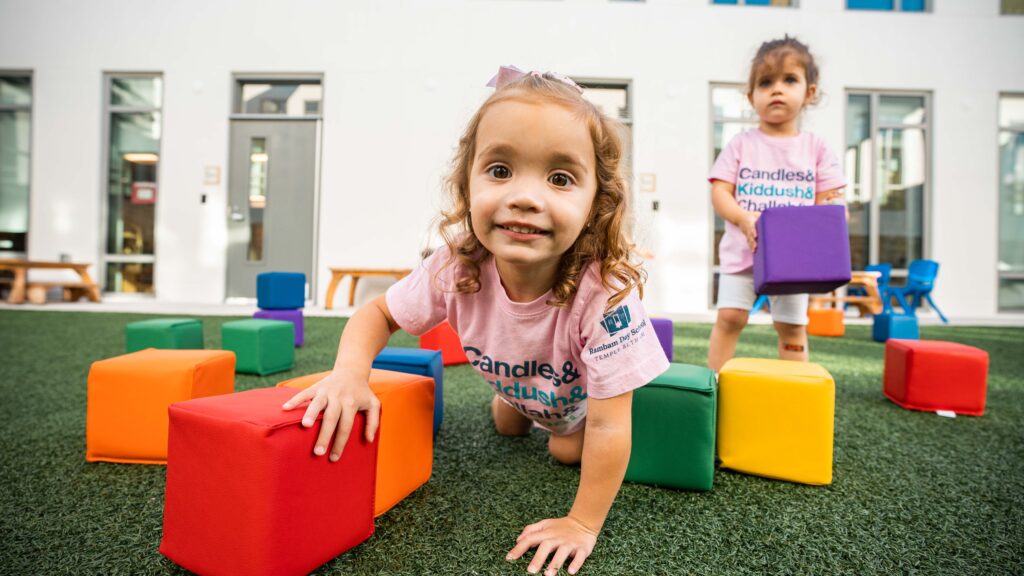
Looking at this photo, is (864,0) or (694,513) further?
(864,0)

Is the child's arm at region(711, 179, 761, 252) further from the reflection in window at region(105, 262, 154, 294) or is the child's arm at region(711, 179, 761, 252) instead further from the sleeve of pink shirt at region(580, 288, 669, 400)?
the reflection in window at region(105, 262, 154, 294)

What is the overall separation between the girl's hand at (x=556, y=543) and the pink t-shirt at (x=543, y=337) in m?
0.22

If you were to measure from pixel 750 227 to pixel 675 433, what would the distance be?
93 cm

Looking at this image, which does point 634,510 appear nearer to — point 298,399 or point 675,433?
point 675,433

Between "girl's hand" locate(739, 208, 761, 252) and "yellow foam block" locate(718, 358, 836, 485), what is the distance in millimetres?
607

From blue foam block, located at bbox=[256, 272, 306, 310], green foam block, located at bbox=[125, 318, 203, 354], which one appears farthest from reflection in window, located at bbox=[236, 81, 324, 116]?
green foam block, located at bbox=[125, 318, 203, 354]

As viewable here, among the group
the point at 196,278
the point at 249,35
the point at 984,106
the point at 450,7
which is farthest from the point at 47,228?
the point at 984,106

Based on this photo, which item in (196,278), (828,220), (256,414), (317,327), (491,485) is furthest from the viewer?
(196,278)

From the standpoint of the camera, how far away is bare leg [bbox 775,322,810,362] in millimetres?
1814

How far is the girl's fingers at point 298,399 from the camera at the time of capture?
0.77 m

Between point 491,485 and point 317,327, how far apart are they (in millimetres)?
3256

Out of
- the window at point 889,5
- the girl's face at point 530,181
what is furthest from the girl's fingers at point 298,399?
the window at point 889,5

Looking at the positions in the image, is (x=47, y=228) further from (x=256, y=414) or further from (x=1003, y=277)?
(x=1003, y=277)

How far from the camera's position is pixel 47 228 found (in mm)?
6176
